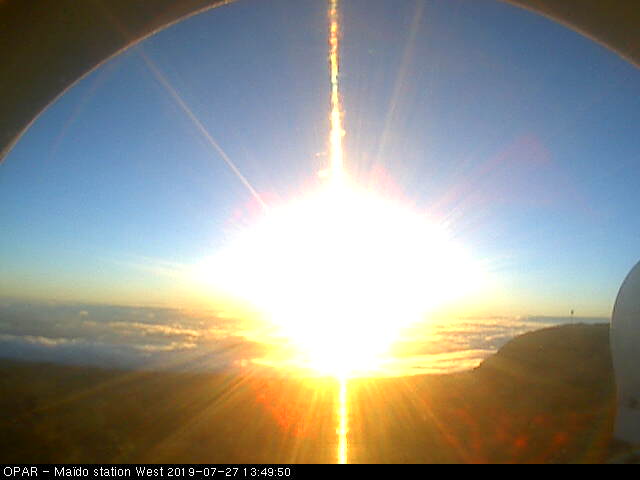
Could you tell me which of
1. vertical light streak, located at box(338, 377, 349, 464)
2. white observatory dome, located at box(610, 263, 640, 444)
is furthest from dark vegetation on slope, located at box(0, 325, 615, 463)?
white observatory dome, located at box(610, 263, 640, 444)

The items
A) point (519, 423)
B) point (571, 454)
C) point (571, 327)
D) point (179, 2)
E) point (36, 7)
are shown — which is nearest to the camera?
point (36, 7)

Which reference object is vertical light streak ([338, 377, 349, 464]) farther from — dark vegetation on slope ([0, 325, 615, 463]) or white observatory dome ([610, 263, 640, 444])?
white observatory dome ([610, 263, 640, 444])

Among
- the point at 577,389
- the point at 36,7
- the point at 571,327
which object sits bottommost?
the point at 577,389

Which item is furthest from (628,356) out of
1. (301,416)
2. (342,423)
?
(301,416)
